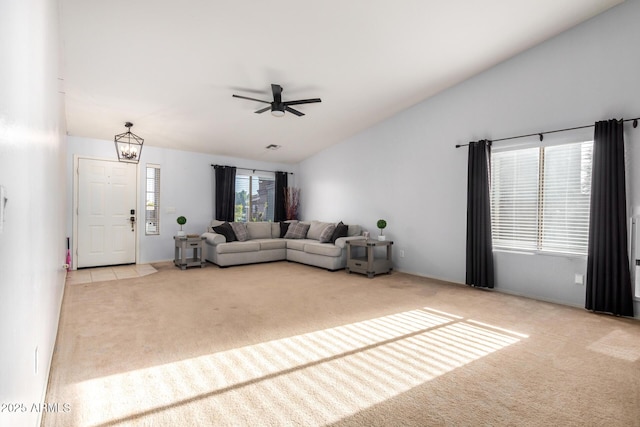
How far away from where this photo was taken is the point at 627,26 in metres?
3.87

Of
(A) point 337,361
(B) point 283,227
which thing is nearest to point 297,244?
(B) point 283,227

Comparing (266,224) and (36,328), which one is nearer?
(36,328)

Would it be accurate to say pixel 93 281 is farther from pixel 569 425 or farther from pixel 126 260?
pixel 569 425

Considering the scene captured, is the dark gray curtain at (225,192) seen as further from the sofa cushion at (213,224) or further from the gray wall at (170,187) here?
the sofa cushion at (213,224)

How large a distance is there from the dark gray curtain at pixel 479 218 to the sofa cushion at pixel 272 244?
3.78m

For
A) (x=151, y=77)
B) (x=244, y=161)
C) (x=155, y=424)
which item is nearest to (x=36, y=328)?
(x=155, y=424)

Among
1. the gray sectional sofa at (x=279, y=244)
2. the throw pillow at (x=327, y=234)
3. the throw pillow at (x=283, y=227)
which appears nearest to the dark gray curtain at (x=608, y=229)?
the gray sectional sofa at (x=279, y=244)

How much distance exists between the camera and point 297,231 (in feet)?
25.0

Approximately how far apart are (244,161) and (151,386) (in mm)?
6470

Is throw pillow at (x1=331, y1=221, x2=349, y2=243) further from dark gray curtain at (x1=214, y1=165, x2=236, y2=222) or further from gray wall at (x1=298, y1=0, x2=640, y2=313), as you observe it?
dark gray curtain at (x1=214, y1=165, x2=236, y2=222)

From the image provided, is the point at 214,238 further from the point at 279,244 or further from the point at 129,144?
the point at 129,144

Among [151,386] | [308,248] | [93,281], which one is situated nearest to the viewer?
[151,386]

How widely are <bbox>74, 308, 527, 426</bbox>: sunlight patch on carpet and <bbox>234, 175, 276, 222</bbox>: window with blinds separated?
550 centimetres

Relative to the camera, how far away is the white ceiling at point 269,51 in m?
3.29
